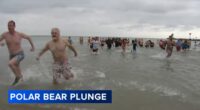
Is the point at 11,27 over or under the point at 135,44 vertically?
over

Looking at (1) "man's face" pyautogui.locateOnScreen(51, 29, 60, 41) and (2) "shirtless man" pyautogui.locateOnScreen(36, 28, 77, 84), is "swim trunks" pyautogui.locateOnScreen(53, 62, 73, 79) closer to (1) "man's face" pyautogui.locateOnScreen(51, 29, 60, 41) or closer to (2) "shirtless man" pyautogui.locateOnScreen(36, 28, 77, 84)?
(2) "shirtless man" pyautogui.locateOnScreen(36, 28, 77, 84)

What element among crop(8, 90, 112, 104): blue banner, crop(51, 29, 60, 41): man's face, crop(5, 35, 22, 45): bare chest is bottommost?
crop(8, 90, 112, 104): blue banner

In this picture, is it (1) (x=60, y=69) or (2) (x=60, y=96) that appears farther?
(1) (x=60, y=69)

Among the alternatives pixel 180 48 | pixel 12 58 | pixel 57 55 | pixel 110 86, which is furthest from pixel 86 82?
pixel 180 48

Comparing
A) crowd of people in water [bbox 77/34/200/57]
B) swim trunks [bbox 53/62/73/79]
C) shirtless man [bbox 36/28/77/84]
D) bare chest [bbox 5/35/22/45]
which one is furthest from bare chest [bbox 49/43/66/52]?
crowd of people in water [bbox 77/34/200/57]

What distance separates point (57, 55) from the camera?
9023mm

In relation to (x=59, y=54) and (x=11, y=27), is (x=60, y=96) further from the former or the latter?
(x=11, y=27)

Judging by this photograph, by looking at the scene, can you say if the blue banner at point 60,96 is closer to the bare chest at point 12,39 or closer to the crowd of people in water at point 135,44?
the bare chest at point 12,39

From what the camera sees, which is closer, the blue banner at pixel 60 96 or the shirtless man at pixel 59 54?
the blue banner at pixel 60 96

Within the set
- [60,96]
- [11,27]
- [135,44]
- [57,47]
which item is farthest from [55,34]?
[135,44]

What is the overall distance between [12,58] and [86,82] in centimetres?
269

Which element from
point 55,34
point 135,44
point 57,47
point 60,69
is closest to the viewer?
point 55,34

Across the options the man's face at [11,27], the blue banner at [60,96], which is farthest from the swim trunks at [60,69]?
the blue banner at [60,96]

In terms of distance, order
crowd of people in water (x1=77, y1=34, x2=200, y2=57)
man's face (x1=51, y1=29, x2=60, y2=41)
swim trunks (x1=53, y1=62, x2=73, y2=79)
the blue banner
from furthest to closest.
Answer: crowd of people in water (x1=77, y1=34, x2=200, y2=57)
swim trunks (x1=53, y1=62, x2=73, y2=79)
man's face (x1=51, y1=29, x2=60, y2=41)
the blue banner
